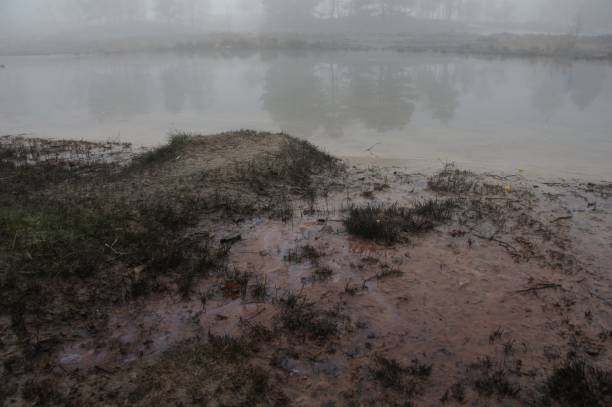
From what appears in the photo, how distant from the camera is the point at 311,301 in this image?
4.41 metres

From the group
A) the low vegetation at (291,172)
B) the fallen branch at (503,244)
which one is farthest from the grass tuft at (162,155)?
the fallen branch at (503,244)

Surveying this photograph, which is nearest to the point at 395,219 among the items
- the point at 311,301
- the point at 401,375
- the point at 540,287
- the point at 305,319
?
the point at 540,287

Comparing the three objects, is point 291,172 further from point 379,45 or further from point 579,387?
point 379,45

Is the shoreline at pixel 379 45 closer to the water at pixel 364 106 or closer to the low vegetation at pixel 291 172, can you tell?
the water at pixel 364 106

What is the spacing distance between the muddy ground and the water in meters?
4.93

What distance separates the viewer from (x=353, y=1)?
7825cm

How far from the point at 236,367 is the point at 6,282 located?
8.34ft

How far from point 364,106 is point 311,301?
50.0 feet

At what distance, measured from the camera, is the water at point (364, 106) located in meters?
12.5

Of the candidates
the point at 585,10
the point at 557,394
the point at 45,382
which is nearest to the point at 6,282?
the point at 45,382

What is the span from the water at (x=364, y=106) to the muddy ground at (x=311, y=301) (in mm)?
4933

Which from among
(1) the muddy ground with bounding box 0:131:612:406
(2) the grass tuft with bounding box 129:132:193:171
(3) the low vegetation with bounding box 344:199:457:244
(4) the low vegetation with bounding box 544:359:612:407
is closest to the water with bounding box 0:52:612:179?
(2) the grass tuft with bounding box 129:132:193:171

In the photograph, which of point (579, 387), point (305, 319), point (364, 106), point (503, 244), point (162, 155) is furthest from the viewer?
point (364, 106)

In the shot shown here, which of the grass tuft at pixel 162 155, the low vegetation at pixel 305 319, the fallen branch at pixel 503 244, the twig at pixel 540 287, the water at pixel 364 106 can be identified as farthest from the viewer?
the water at pixel 364 106
